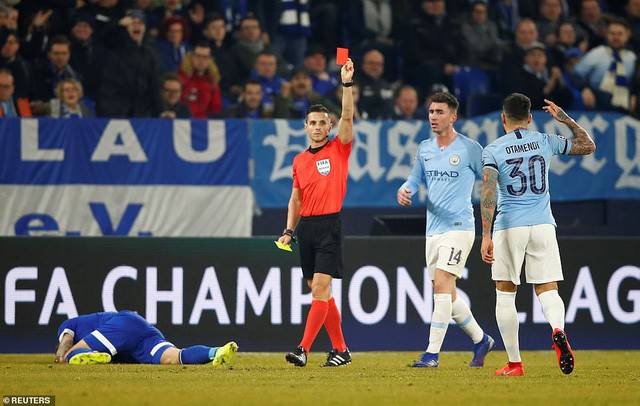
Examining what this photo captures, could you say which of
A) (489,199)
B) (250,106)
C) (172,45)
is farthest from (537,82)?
(489,199)

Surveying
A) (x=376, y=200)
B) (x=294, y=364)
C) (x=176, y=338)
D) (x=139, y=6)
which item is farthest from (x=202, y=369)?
(x=139, y=6)

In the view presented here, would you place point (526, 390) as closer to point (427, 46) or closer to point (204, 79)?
point (204, 79)

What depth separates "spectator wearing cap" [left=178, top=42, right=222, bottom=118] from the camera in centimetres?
1548

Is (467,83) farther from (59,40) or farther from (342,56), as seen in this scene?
(342,56)

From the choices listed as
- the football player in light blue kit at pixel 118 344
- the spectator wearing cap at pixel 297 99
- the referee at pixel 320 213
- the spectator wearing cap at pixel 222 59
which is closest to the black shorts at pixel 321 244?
the referee at pixel 320 213

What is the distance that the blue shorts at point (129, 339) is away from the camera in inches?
411

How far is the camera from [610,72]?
55.0ft

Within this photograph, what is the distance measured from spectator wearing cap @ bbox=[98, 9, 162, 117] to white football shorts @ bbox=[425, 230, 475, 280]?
6054 mm

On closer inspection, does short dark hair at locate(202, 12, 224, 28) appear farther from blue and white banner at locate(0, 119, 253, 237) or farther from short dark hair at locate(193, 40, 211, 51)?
blue and white banner at locate(0, 119, 253, 237)

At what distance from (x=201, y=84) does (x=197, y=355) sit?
5925 millimetres

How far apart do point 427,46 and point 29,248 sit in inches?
288

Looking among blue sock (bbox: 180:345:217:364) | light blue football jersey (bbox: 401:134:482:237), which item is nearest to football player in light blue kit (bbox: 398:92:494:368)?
light blue football jersey (bbox: 401:134:482:237)

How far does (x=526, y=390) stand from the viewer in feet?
26.8

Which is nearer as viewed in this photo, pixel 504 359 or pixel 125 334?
pixel 125 334
